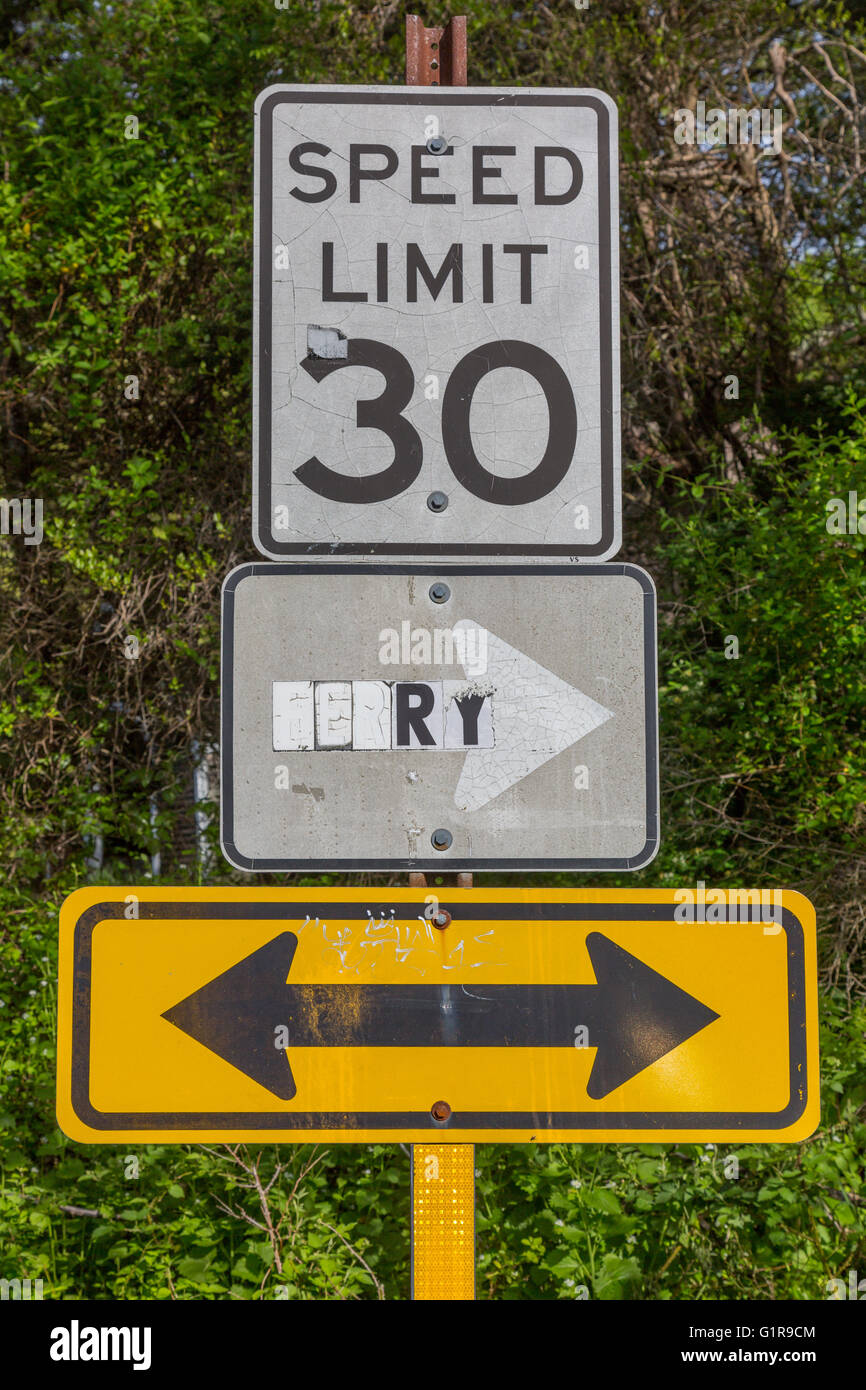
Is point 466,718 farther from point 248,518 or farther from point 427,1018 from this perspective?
point 248,518

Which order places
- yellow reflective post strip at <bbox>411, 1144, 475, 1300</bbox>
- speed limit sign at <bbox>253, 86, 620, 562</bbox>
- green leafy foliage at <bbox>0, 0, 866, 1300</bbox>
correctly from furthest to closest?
green leafy foliage at <bbox>0, 0, 866, 1300</bbox>
speed limit sign at <bbox>253, 86, 620, 562</bbox>
yellow reflective post strip at <bbox>411, 1144, 475, 1300</bbox>

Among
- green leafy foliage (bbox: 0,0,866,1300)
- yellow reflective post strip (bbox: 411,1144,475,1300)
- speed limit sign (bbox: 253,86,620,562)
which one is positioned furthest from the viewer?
green leafy foliage (bbox: 0,0,866,1300)

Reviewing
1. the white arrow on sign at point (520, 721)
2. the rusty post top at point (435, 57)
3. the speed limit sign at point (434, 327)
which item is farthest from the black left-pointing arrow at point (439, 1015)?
the rusty post top at point (435, 57)

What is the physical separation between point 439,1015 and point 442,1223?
319 millimetres

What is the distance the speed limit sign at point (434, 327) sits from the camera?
5.75 ft

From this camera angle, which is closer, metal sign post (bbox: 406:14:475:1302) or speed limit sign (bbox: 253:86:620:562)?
metal sign post (bbox: 406:14:475:1302)

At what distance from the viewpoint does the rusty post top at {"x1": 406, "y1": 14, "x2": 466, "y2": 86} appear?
6.00 ft

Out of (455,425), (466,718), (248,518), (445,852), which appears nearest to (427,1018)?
(445,852)

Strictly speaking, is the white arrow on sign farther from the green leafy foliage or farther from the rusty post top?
the green leafy foliage

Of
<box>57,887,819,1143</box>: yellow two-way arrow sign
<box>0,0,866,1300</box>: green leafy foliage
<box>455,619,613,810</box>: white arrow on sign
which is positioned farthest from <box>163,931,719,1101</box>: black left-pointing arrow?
<box>0,0,866,1300</box>: green leafy foliage

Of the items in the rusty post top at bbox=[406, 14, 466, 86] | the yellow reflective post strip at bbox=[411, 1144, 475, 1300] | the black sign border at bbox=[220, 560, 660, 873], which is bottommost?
the yellow reflective post strip at bbox=[411, 1144, 475, 1300]

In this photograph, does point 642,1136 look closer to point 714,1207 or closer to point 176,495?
point 714,1207

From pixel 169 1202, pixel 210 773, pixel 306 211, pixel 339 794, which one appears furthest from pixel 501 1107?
pixel 210 773

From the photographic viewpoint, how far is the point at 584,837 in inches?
66.2
